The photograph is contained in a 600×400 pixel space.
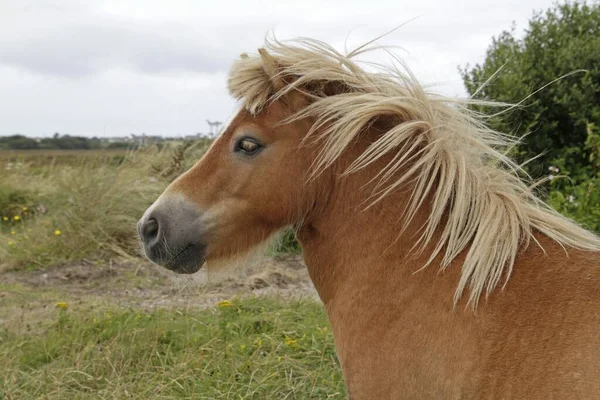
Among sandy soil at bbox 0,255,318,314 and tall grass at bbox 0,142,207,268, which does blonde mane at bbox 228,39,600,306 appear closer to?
sandy soil at bbox 0,255,318,314

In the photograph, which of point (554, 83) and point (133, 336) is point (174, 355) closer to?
point (133, 336)

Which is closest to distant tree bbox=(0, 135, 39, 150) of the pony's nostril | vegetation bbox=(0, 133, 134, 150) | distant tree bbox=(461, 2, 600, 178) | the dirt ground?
vegetation bbox=(0, 133, 134, 150)

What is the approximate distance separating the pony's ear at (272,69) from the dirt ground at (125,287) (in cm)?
295

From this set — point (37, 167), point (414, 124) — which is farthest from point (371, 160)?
point (37, 167)

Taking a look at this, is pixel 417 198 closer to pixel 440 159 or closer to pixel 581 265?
pixel 440 159

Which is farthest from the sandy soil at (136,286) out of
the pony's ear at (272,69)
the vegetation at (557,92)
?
the pony's ear at (272,69)

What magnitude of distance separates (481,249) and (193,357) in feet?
7.75

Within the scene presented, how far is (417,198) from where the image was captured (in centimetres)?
208

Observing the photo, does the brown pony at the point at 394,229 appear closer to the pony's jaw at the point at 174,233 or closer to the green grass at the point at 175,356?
the pony's jaw at the point at 174,233

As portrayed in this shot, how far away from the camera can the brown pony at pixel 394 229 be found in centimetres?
175

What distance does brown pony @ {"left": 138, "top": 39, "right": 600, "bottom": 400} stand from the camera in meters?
1.75

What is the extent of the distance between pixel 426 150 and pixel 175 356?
2499 millimetres

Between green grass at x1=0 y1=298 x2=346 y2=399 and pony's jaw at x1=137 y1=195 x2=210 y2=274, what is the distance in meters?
1.31

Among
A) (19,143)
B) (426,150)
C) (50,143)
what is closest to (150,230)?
(426,150)
